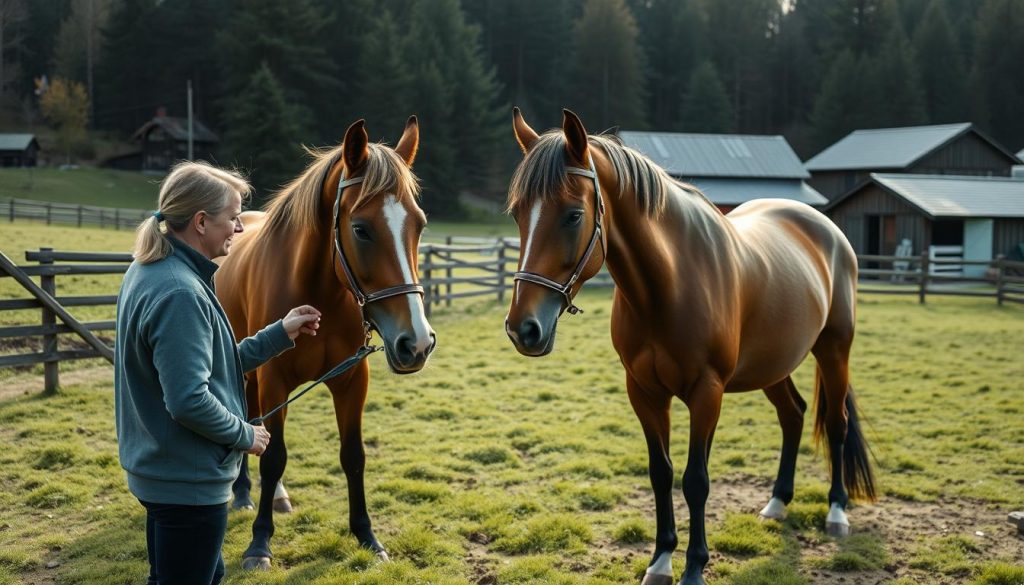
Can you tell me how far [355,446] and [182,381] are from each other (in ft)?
7.47

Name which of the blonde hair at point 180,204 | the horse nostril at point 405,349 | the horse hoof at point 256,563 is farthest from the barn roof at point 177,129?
the blonde hair at point 180,204

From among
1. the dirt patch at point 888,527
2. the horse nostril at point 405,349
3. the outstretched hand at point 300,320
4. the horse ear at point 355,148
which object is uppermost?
the horse ear at point 355,148

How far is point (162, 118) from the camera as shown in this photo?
47594mm

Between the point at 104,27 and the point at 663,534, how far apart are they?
5602 cm

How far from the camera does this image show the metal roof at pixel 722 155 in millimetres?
32188

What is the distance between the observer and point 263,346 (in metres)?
2.88

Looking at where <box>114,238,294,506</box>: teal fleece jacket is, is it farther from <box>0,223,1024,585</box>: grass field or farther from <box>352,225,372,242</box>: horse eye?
<box>0,223,1024,585</box>: grass field

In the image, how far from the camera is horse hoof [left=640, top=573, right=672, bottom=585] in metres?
3.90

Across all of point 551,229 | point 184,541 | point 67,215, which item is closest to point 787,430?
point 551,229

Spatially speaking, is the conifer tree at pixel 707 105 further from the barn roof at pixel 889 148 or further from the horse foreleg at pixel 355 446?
the horse foreleg at pixel 355 446

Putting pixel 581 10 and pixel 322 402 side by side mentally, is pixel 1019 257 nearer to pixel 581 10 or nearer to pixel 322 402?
pixel 322 402

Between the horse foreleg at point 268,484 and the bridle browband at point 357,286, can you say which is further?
the horse foreleg at point 268,484

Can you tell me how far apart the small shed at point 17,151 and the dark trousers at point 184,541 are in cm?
5167

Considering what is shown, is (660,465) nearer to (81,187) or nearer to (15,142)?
(81,187)
